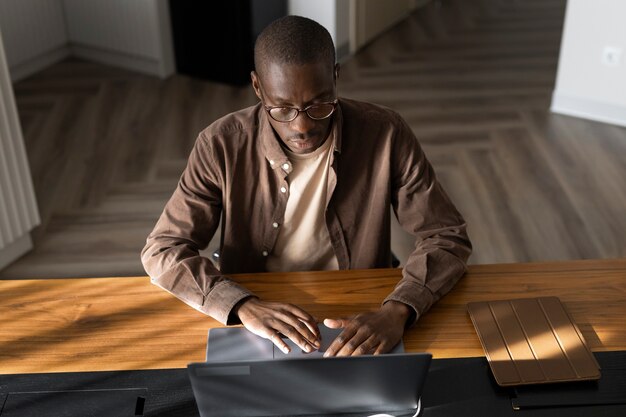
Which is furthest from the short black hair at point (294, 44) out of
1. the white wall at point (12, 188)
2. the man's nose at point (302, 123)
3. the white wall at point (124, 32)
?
the white wall at point (124, 32)

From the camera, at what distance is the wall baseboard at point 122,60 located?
523cm

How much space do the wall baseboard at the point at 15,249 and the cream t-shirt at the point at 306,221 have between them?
70.6 inches

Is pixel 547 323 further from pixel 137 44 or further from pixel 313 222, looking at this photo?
pixel 137 44

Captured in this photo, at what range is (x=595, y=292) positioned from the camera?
5.80 ft

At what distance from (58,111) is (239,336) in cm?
350

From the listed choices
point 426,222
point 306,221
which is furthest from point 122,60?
point 426,222

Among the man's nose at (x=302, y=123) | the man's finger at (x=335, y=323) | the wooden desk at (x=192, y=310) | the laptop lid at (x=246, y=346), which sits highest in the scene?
the man's nose at (x=302, y=123)

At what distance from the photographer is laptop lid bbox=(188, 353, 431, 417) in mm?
1349

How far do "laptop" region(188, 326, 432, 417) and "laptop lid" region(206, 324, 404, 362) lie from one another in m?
0.14

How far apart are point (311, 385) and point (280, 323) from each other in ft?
0.76

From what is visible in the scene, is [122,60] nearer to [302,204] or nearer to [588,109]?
[588,109]

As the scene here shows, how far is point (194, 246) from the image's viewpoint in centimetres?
189

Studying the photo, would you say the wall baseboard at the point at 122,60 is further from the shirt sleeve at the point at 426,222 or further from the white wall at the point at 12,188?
the shirt sleeve at the point at 426,222

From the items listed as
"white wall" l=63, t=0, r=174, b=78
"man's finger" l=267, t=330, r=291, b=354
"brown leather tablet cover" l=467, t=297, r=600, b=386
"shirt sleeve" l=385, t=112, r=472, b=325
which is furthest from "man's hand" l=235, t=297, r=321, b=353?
"white wall" l=63, t=0, r=174, b=78
